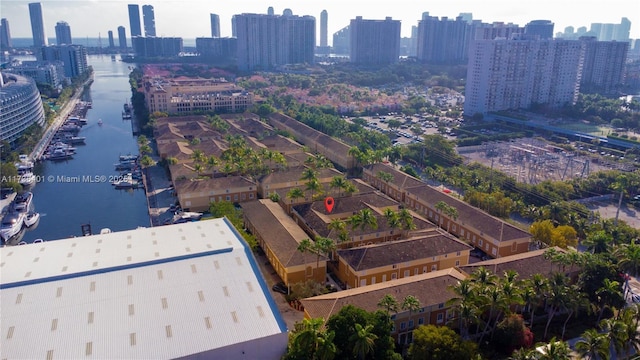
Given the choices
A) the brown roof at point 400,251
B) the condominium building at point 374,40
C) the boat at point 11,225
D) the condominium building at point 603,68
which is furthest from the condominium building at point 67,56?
the condominium building at point 603,68

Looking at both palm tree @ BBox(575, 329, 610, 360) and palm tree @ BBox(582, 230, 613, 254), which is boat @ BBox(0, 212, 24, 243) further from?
palm tree @ BBox(582, 230, 613, 254)

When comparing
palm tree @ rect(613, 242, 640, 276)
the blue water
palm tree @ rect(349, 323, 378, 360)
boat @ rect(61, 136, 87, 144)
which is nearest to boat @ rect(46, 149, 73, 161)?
the blue water

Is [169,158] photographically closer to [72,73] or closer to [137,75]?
[137,75]

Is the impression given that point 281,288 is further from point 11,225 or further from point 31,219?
point 31,219

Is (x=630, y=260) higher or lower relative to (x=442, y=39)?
lower

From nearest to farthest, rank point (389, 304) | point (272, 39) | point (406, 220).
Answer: point (389, 304), point (406, 220), point (272, 39)

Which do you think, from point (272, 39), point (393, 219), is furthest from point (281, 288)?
point (272, 39)

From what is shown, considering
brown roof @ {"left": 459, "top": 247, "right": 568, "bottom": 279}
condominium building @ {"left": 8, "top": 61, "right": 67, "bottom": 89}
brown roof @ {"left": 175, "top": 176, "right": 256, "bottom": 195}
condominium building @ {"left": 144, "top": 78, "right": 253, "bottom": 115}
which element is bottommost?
brown roof @ {"left": 459, "top": 247, "right": 568, "bottom": 279}
